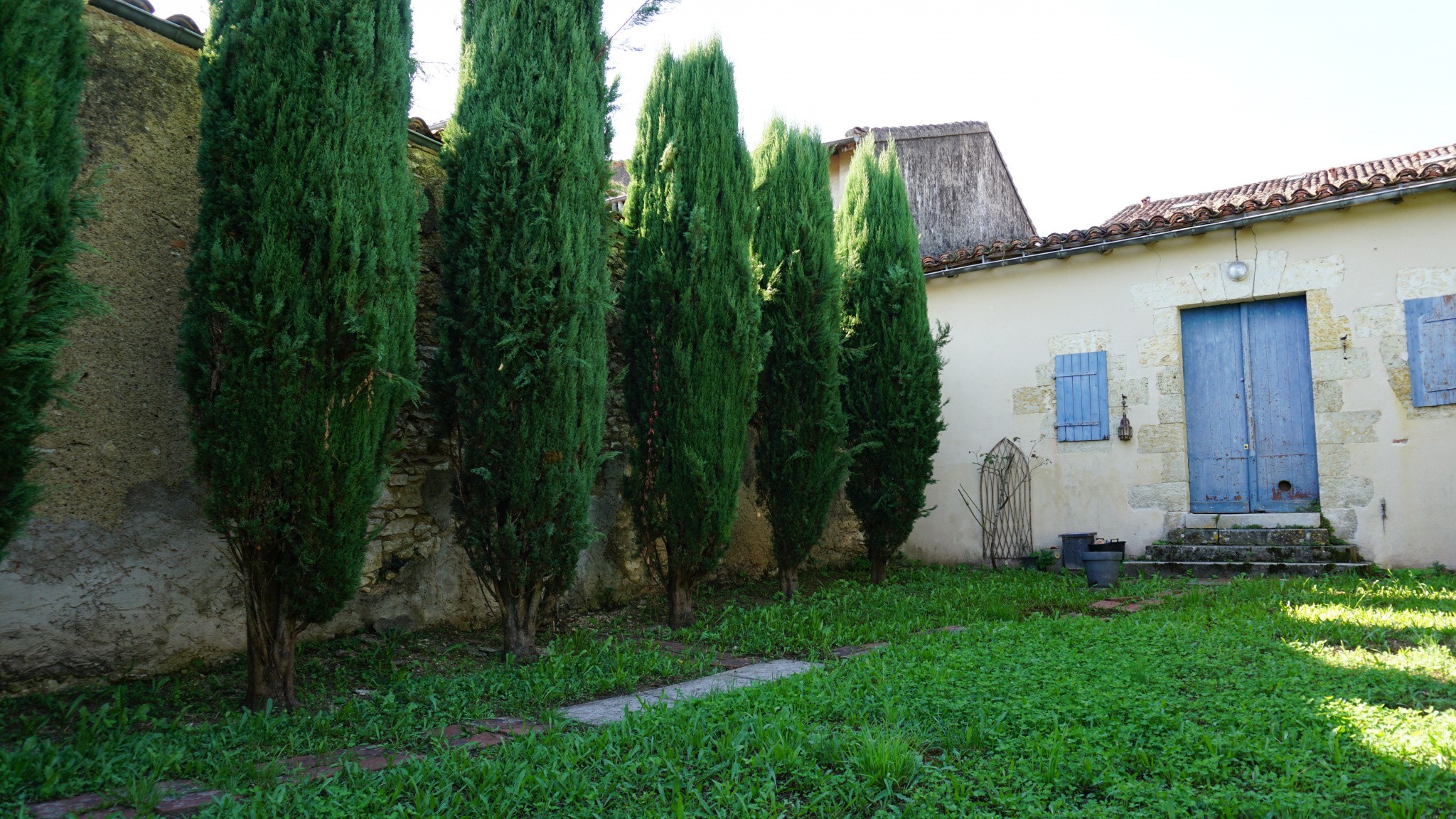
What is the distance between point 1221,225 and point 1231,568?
327 cm

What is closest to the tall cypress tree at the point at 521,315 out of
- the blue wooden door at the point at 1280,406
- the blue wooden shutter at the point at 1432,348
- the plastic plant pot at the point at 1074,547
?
the plastic plant pot at the point at 1074,547

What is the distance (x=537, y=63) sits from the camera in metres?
4.57

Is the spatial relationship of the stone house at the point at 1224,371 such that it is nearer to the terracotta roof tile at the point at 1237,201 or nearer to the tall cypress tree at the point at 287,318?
the terracotta roof tile at the point at 1237,201

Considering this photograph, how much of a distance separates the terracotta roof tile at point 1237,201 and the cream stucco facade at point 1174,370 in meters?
0.26

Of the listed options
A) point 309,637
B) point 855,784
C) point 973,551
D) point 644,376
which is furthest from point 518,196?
point 973,551

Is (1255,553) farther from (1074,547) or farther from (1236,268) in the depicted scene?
(1236,268)

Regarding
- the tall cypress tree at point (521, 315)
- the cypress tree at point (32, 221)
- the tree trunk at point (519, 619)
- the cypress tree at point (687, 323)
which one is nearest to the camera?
the cypress tree at point (32, 221)

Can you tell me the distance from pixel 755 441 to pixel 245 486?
15.7 feet

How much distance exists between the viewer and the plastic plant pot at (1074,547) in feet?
26.7

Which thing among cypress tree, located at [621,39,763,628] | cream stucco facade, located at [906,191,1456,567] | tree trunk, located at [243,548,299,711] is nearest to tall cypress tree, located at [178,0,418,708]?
tree trunk, located at [243,548,299,711]

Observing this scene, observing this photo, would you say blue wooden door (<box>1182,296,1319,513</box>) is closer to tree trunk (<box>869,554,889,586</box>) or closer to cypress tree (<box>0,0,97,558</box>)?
tree trunk (<box>869,554,889,586</box>)

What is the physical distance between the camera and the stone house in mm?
7195

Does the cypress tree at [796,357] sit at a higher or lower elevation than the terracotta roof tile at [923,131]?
lower

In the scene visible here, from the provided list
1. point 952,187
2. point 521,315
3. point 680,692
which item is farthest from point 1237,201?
point 680,692
